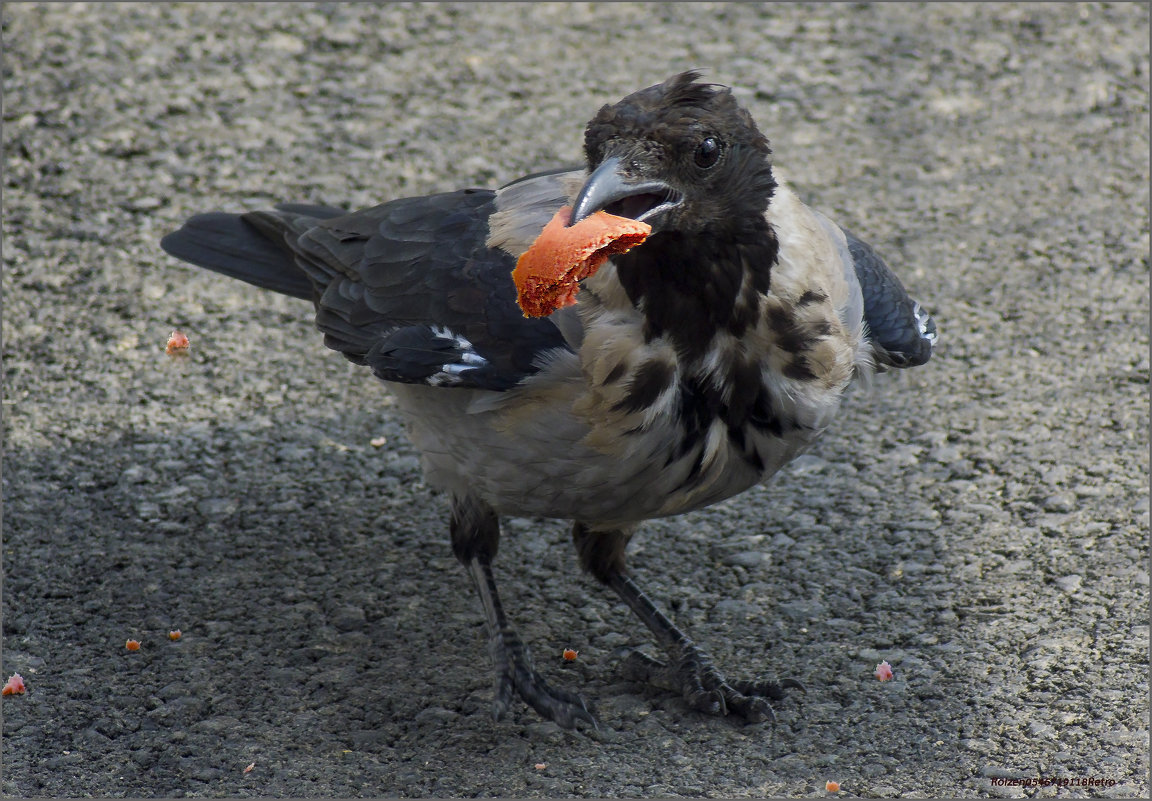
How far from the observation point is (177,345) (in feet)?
16.8

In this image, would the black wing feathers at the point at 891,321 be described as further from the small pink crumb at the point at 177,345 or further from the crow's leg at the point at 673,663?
the small pink crumb at the point at 177,345

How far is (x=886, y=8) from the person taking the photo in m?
7.38

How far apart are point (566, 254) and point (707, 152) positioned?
1.84ft

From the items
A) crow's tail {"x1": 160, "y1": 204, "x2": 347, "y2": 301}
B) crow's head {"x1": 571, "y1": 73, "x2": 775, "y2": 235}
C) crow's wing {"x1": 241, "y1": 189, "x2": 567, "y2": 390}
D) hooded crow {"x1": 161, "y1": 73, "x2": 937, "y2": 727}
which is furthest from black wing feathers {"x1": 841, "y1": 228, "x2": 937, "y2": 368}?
crow's tail {"x1": 160, "y1": 204, "x2": 347, "y2": 301}

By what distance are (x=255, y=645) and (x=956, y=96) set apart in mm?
4651

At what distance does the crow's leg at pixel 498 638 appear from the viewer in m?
3.79

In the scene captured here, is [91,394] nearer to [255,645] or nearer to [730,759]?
[255,645]

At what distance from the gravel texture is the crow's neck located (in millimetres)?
1197

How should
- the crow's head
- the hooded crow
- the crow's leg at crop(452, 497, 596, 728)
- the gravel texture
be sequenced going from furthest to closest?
the crow's leg at crop(452, 497, 596, 728) < the gravel texture < the hooded crow < the crow's head

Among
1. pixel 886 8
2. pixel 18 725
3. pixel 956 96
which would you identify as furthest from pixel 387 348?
pixel 886 8

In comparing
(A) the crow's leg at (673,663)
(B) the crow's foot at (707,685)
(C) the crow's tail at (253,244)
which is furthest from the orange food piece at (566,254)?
(C) the crow's tail at (253,244)

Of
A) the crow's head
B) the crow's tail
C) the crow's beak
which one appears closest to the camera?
the crow's beak

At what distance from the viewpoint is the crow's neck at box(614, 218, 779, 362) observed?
3312 mm

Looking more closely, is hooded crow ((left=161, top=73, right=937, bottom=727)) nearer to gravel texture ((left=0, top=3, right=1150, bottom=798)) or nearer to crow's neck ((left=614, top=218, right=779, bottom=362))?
crow's neck ((left=614, top=218, right=779, bottom=362))
